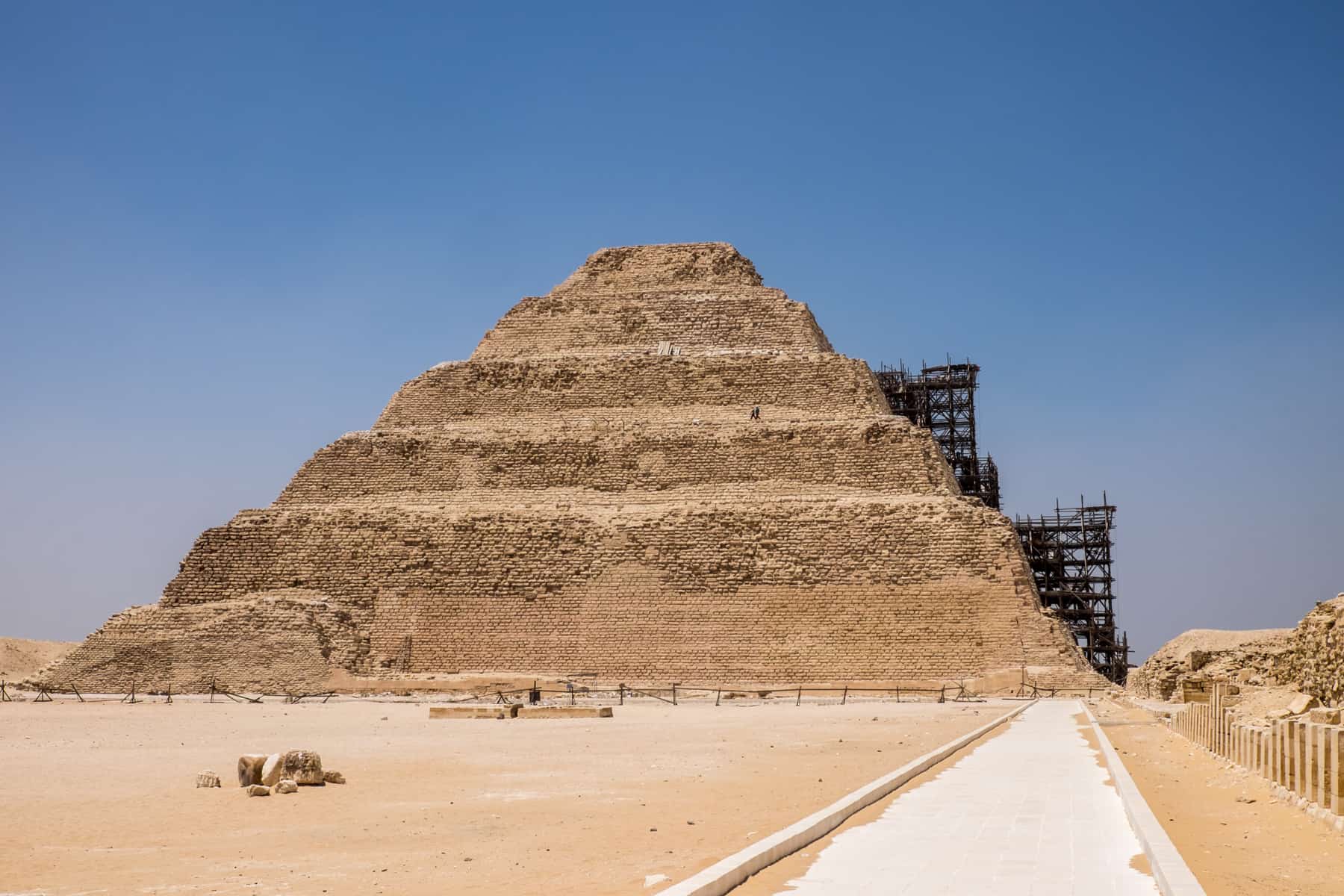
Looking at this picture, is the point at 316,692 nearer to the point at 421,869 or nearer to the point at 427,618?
the point at 427,618

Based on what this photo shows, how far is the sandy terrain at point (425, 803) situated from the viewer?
7.43 meters

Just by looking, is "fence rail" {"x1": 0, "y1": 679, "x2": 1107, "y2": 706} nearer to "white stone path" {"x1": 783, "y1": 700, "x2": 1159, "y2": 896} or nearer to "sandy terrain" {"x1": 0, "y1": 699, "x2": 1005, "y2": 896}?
"sandy terrain" {"x1": 0, "y1": 699, "x2": 1005, "y2": 896}

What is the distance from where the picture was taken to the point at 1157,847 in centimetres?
718

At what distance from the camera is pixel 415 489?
38.7 metres

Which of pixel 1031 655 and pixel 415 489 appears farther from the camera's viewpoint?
pixel 415 489

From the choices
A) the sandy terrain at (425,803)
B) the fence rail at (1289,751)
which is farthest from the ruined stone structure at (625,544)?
the fence rail at (1289,751)

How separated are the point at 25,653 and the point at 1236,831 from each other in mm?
61784

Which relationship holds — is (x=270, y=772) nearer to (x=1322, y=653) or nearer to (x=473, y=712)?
(x=1322, y=653)

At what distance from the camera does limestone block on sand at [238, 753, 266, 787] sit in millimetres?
11656

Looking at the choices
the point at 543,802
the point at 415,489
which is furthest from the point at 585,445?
the point at 543,802

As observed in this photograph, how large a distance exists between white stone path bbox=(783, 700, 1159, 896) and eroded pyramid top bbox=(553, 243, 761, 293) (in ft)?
112

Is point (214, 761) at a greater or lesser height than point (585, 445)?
lesser

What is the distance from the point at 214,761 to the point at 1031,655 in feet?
69.4

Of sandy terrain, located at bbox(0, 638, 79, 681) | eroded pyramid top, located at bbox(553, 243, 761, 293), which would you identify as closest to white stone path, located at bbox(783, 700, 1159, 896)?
eroded pyramid top, located at bbox(553, 243, 761, 293)
